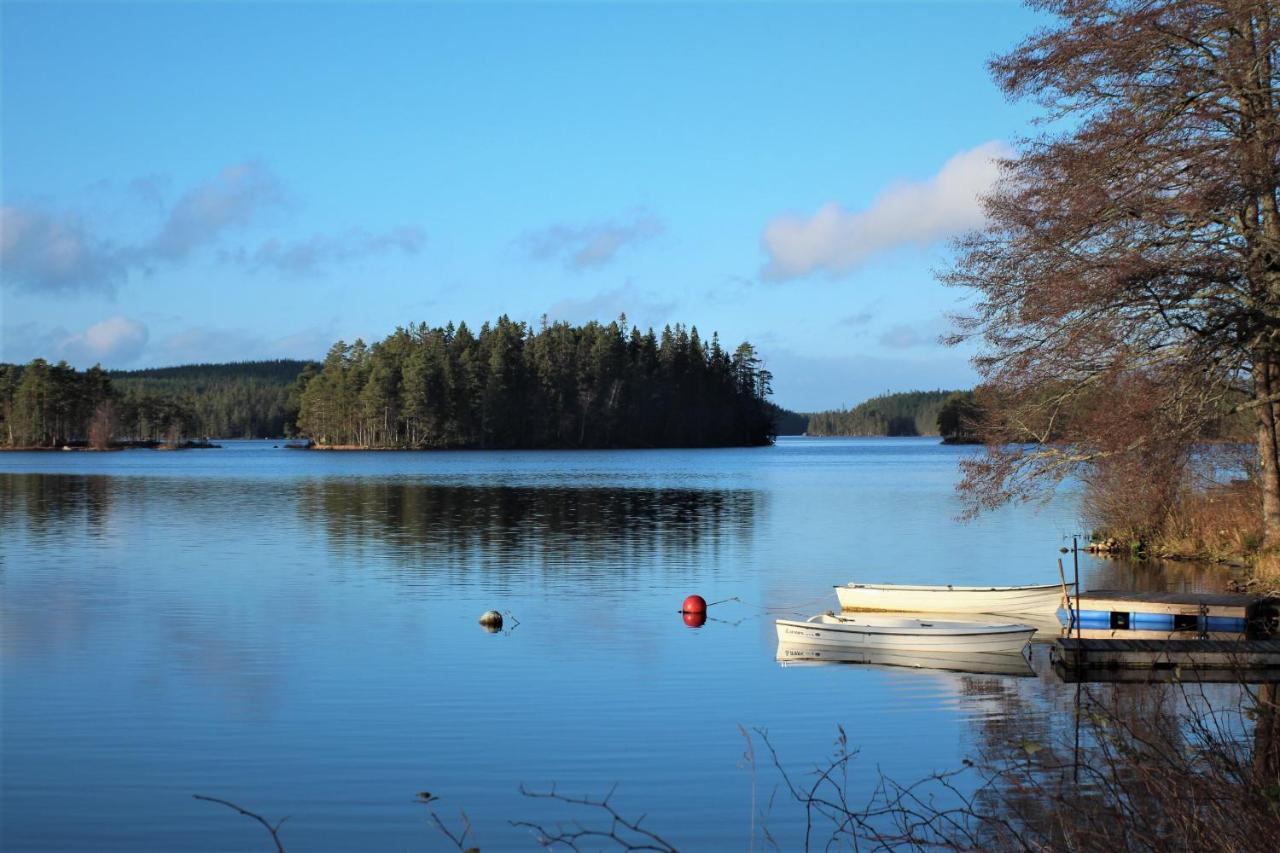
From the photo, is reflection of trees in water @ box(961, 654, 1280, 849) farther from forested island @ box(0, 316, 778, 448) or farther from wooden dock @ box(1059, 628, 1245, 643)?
forested island @ box(0, 316, 778, 448)

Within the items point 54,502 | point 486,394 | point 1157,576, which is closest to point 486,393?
point 486,394

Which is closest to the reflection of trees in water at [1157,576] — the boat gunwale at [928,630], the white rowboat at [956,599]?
the white rowboat at [956,599]

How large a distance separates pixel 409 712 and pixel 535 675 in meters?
3.24

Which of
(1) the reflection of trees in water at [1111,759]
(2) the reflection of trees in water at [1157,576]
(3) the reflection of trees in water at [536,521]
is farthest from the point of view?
(3) the reflection of trees in water at [536,521]

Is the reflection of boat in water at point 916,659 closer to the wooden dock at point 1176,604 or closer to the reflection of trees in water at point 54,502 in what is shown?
the wooden dock at point 1176,604

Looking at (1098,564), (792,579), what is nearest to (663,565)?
(792,579)

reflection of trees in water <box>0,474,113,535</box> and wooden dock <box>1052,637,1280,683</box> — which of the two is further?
reflection of trees in water <box>0,474,113,535</box>

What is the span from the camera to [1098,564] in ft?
122

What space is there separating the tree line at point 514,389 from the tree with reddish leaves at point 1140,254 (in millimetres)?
141818

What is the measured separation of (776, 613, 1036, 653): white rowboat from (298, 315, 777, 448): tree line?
145095 mm

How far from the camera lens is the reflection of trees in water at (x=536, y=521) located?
1612 inches

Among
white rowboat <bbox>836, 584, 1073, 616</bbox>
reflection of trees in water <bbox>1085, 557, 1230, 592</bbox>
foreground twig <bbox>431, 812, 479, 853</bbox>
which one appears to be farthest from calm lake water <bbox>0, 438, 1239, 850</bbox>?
white rowboat <bbox>836, 584, 1073, 616</bbox>

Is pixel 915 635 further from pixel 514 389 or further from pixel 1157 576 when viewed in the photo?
pixel 514 389

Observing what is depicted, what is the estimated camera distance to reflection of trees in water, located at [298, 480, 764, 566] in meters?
40.9
